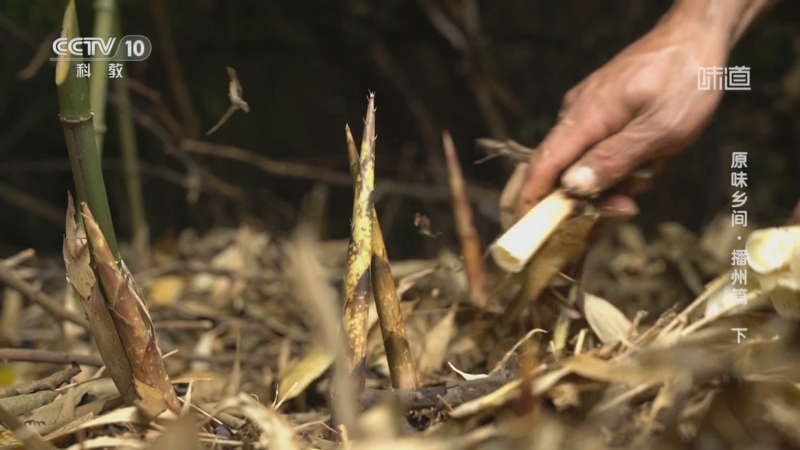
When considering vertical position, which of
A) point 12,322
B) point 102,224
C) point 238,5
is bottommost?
point 12,322

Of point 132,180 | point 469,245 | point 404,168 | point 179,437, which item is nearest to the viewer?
point 179,437

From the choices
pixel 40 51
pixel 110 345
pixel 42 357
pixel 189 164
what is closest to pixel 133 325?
pixel 110 345

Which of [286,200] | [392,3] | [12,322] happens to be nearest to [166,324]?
[12,322]

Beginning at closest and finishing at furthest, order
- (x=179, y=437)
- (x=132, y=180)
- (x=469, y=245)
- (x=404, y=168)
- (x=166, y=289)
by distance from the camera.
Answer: (x=179, y=437)
(x=469, y=245)
(x=166, y=289)
(x=132, y=180)
(x=404, y=168)

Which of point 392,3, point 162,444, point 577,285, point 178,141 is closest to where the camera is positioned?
point 162,444

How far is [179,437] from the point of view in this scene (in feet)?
0.81

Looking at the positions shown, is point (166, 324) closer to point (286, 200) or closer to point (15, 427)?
point (15, 427)

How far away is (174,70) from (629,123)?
24.3 inches

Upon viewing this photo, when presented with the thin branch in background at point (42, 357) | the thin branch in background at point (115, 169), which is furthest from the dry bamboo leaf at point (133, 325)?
the thin branch in background at point (115, 169)

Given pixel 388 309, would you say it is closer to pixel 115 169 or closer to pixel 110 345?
pixel 110 345

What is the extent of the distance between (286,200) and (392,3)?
320mm

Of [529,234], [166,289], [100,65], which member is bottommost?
[166,289]

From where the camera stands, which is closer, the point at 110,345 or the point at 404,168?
the point at 110,345

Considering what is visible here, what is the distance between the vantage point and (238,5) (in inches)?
33.7
